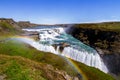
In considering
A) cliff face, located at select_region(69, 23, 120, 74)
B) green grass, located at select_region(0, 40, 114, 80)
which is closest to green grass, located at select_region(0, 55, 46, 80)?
green grass, located at select_region(0, 40, 114, 80)

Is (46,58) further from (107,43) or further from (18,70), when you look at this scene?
(107,43)

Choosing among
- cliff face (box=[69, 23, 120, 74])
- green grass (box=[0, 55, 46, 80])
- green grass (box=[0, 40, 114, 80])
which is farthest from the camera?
cliff face (box=[69, 23, 120, 74])

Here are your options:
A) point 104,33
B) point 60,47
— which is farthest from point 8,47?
point 104,33

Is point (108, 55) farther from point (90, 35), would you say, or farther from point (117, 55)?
point (90, 35)

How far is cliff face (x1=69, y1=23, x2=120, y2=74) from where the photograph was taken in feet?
488

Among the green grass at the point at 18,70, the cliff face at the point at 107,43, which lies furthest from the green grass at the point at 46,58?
the cliff face at the point at 107,43

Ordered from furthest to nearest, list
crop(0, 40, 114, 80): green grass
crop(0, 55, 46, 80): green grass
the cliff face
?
the cliff face, crop(0, 40, 114, 80): green grass, crop(0, 55, 46, 80): green grass

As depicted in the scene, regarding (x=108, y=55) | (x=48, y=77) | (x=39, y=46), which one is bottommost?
(x=108, y=55)

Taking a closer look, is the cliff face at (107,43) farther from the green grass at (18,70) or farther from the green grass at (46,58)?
the green grass at (18,70)

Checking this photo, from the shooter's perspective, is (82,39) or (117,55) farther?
(82,39)

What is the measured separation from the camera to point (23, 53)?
89688 millimetres

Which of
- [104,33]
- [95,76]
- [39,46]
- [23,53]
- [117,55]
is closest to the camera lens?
[95,76]

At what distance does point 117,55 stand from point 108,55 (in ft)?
20.1

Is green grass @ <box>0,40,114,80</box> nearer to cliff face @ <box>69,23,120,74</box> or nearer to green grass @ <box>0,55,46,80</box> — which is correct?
green grass @ <box>0,55,46,80</box>
